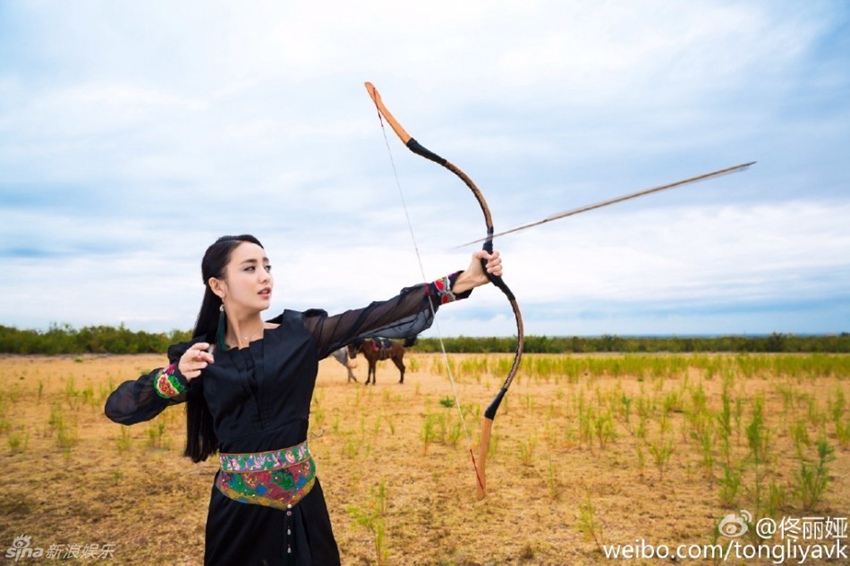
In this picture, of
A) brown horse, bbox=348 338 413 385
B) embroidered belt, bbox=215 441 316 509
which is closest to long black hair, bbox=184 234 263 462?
embroidered belt, bbox=215 441 316 509

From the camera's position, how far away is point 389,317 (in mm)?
2715

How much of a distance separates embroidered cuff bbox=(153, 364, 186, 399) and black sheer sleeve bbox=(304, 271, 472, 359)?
0.59m

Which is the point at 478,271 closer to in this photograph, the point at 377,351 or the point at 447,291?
the point at 447,291

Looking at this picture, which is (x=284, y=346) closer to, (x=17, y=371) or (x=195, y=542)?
(x=195, y=542)

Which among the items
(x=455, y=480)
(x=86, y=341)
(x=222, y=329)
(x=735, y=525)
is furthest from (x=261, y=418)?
(x=86, y=341)

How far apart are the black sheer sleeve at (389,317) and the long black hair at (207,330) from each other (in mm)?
467

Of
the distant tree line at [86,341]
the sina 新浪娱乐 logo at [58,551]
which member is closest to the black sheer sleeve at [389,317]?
the sina 新浪娱乐 logo at [58,551]

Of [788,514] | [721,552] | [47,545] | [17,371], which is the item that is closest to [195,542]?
[47,545]

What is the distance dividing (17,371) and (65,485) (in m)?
11.1

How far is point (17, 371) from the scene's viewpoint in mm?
14812

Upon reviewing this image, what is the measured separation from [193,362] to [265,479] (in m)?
0.58

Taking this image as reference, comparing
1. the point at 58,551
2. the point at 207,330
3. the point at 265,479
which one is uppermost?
the point at 207,330

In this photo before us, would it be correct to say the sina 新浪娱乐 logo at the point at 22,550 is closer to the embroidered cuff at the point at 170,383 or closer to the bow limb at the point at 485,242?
the embroidered cuff at the point at 170,383

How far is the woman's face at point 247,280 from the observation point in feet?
8.50
